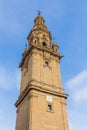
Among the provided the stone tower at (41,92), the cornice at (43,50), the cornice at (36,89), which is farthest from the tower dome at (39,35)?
the cornice at (36,89)

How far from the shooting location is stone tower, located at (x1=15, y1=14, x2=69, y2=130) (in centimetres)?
2919

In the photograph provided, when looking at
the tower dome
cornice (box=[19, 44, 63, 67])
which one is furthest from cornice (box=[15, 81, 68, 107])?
the tower dome

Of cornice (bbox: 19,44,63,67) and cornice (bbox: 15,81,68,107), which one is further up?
cornice (bbox: 19,44,63,67)

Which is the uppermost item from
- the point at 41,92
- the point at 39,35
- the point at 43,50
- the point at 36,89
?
the point at 39,35

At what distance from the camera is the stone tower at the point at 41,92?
95.8 ft

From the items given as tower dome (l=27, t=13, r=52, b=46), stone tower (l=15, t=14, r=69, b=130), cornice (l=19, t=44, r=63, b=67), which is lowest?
stone tower (l=15, t=14, r=69, b=130)

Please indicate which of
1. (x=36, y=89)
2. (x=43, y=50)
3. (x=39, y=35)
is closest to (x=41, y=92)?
(x=36, y=89)

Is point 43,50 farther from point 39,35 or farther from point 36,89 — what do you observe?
point 36,89

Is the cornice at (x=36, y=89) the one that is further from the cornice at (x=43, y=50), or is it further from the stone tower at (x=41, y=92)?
the cornice at (x=43, y=50)

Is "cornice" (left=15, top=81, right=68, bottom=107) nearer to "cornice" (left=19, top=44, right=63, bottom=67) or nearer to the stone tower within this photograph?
the stone tower

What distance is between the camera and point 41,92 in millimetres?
31922

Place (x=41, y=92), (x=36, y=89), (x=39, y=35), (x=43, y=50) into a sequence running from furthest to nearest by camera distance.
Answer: (x=39, y=35) < (x=43, y=50) < (x=41, y=92) < (x=36, y=89)

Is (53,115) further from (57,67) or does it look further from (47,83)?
(57,67)

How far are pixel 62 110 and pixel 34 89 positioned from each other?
17.4 feet
